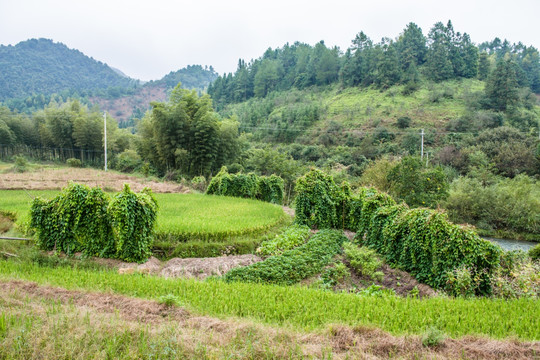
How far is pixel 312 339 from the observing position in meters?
3.70

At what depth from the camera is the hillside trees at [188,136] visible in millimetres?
25094

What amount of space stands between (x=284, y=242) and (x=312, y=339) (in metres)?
5.52

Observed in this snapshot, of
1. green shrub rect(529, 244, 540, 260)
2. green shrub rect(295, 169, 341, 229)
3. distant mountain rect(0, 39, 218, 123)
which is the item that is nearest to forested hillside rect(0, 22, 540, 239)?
green shrub rect(295, 169, 341, 229)

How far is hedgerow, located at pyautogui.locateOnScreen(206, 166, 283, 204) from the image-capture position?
59.4 feet

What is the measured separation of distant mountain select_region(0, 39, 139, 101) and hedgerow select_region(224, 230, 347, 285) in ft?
404

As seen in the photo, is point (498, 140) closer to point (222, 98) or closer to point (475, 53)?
point (475, 53)

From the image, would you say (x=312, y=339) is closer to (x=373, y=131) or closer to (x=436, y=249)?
(x=436, y=249)

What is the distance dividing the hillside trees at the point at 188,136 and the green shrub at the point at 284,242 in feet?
55.3

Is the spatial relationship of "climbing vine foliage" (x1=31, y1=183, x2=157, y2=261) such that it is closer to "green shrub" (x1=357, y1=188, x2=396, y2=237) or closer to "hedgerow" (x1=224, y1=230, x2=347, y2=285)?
"hedgerow" (x1=224, y1=230, x2=347, y2=285)

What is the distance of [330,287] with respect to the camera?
6578 millimetres

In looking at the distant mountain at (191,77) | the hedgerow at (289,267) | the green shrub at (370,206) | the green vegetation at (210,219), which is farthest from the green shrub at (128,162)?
the distant mountain at (191,77)

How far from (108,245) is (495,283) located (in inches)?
327

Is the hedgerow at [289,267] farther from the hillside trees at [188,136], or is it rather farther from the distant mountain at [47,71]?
the distant mountain at [47,71]

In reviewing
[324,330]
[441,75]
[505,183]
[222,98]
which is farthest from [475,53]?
[324,330]
